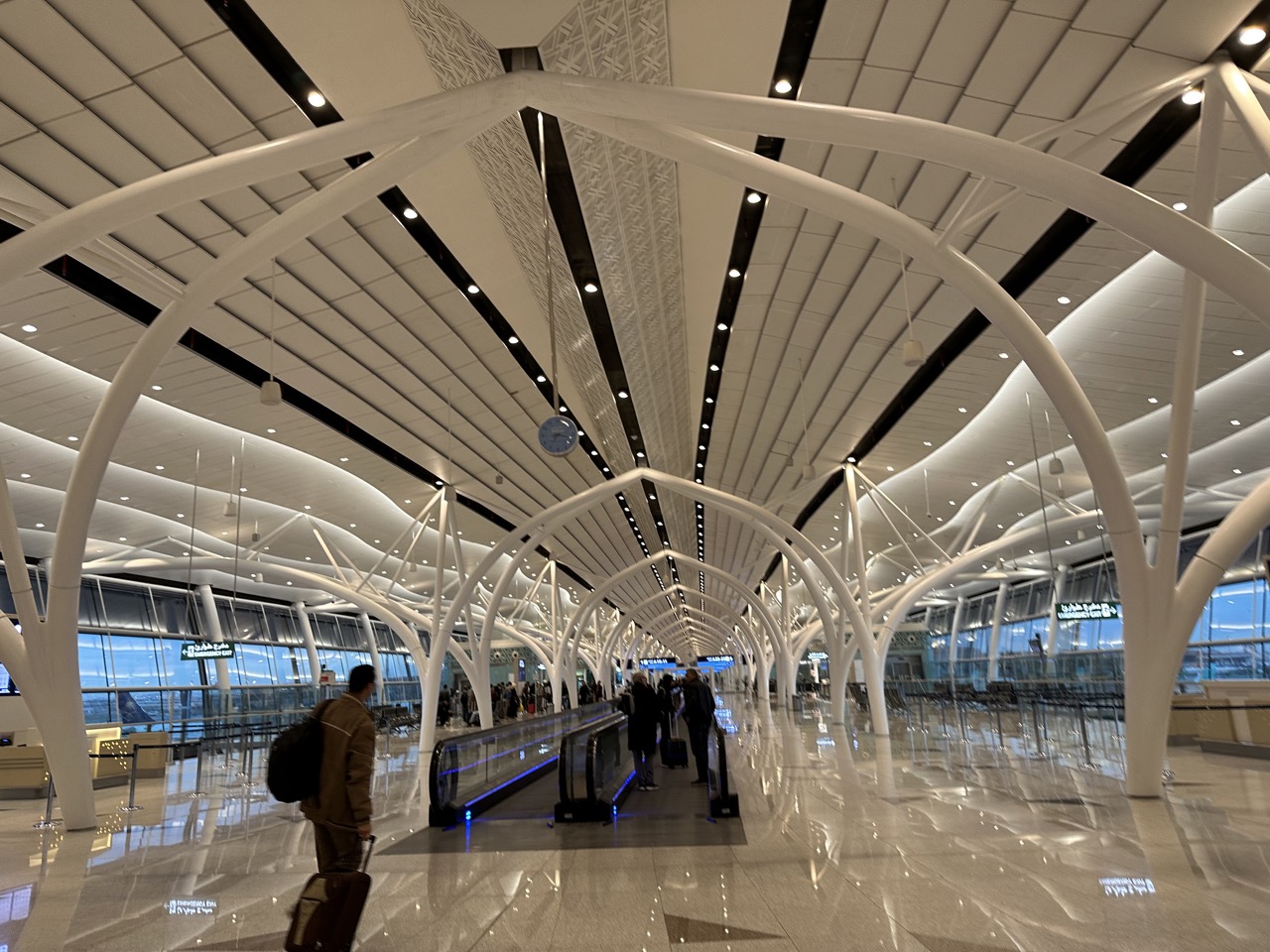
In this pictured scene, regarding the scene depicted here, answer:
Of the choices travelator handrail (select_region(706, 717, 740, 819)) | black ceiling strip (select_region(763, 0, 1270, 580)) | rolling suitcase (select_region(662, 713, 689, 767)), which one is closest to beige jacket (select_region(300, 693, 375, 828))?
travelator handrail (select_region(706, 717, 740, 819))

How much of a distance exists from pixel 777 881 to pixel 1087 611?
2485 cm

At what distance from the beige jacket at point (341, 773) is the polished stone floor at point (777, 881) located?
1.10m

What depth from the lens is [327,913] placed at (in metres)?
5.13

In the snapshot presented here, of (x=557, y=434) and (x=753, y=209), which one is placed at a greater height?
(x=753, y=209)

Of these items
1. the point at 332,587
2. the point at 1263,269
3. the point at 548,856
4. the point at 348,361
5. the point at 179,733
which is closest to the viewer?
the point at 1263,269

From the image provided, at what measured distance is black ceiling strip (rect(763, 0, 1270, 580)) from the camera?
871 cm

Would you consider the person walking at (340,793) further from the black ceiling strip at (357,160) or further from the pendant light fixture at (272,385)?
the pendant light fixture at (272,385)

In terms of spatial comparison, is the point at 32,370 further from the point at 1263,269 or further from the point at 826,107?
the point at 1263,269

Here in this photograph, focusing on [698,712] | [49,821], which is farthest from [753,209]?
[49,821]

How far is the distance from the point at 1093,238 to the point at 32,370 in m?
18.3

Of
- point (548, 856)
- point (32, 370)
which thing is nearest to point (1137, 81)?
point (548, 856)

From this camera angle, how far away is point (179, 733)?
2450 cm

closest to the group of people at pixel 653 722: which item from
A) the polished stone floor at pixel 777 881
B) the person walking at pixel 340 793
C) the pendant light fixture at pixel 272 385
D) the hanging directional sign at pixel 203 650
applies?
the polished stone floor at pixel 777 881

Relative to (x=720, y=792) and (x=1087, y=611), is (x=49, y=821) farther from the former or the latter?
(x=1087, y=611)
